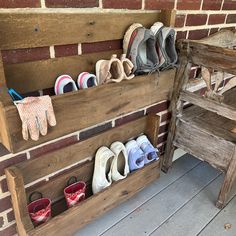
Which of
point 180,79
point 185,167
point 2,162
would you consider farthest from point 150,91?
Result: point 185,167

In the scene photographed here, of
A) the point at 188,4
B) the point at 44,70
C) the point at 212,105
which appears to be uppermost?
the point at 188,4

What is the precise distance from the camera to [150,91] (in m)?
1.24

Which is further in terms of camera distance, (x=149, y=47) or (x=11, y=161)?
(x=149, y=47)

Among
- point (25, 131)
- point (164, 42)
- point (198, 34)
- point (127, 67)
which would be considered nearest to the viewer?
point (25, 131)

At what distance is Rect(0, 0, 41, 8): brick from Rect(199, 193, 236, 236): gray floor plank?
4.27 ft

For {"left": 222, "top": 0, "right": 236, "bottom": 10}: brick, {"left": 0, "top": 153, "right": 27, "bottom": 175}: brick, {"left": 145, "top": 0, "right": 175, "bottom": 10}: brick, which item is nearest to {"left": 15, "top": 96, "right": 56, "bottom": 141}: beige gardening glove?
{"left": 0, "top": 153, "right": 27, "bottom": 175}: brick

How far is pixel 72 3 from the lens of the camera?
3.11 feet

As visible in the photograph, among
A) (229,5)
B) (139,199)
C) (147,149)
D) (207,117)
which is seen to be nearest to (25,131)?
(147,149)

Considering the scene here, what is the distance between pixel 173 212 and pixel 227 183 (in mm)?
339

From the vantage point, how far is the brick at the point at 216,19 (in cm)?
160

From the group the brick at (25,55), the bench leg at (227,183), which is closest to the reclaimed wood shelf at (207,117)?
the bench leg at (227,183)

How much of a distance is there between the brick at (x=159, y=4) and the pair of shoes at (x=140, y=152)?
0.69 m

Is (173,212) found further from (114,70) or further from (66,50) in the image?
(66,50)

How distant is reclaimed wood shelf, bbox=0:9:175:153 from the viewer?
82cm
